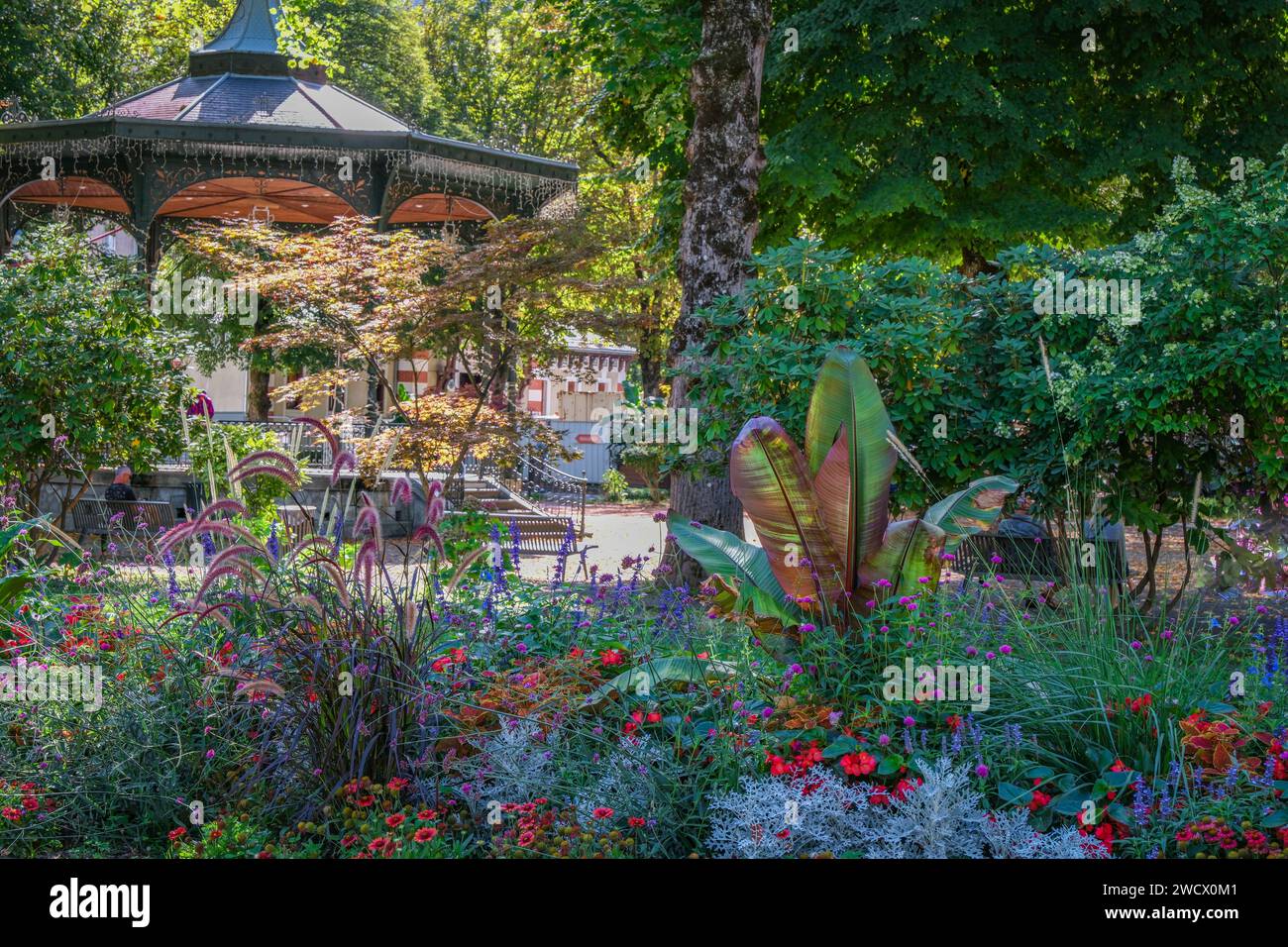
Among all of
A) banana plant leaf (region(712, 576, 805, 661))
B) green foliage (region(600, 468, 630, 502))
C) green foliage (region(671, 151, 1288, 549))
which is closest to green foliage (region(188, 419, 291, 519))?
green foliage (region(671, 151, 1288, 549))

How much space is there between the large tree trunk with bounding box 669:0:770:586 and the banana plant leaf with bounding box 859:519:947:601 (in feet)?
14.1

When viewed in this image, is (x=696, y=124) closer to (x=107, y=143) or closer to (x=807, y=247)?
(x=807, y=247)

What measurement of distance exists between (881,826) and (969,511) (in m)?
1.80

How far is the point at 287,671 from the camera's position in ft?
A: 12.6

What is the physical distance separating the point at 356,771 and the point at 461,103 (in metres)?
35.5

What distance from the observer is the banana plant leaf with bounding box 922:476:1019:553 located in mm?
4824

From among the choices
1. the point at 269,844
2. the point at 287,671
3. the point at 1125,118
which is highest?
the point at 1125,118

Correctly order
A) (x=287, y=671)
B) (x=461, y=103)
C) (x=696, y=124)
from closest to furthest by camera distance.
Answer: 1. (x=287, y=671)
2. (x=696, y=124)
3. (x=461, y=103)

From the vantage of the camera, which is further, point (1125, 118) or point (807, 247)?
point (1125, 118)

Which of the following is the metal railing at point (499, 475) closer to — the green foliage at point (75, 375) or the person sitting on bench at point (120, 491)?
the person sitting on bench at point (120, 491)

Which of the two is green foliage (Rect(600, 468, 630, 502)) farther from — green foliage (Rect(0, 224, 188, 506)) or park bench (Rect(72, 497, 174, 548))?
green foliage (Rect(0, 224, 188, 506))

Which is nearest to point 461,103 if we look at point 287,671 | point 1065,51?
point 1065,51

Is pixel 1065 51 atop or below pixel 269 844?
atop
